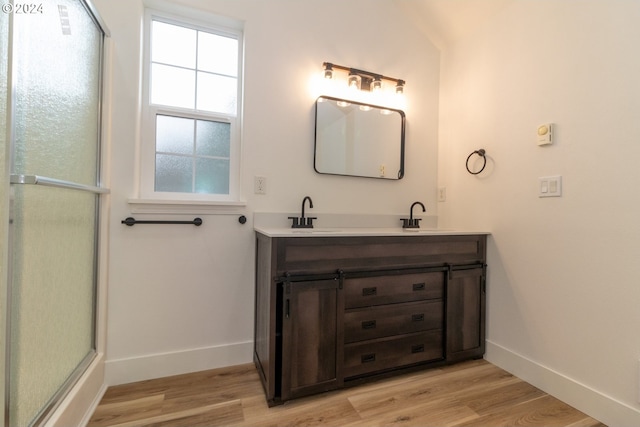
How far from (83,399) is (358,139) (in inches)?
87.4

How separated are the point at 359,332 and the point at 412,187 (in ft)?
4.31

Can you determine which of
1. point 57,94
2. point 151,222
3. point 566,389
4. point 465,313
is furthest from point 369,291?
point 57,94

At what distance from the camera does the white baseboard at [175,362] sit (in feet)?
5.41

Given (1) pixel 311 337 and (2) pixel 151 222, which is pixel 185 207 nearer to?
(2) pixel 151 222

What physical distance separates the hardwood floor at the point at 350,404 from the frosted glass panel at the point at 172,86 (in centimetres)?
173

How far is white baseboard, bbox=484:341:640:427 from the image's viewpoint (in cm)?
135

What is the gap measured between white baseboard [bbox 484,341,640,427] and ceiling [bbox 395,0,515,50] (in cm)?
235

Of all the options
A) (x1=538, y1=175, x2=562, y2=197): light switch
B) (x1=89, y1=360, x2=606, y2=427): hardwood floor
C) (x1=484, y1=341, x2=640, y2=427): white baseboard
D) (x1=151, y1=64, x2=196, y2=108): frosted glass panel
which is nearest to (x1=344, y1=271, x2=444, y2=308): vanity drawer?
(x1=89, y1=360, x2=606, y2=427): hardwood floor

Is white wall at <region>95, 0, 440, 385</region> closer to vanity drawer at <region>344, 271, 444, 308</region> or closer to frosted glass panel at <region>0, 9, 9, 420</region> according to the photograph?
vanity drawer at <region>344, 271, 444, 308</region>

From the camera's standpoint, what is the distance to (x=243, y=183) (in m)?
1.90

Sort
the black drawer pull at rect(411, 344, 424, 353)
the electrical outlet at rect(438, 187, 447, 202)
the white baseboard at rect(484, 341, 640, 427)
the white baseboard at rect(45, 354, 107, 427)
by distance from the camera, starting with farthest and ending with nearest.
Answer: the electrical outlet at rect(438, 187, 447, 202) → the black drawer pull at rect(411, 344, 424, 353) → the white baseboard at rect(484, 341, 640, 427) → the white baseboard at rect(45, 354, 107, 427)

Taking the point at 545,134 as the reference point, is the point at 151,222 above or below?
below

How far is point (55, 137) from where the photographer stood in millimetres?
1187

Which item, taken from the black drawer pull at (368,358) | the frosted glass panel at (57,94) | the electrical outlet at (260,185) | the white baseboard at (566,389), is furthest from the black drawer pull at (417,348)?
the frosted glass panel at (57,94)
